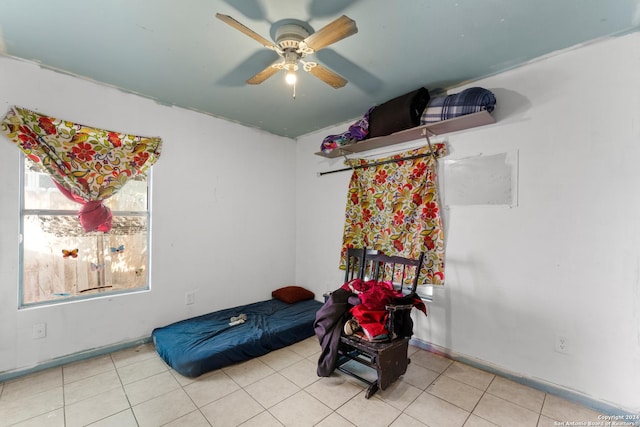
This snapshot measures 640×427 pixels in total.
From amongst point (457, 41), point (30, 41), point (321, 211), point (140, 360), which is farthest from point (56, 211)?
point (457, 41)

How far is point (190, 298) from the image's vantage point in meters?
2.87

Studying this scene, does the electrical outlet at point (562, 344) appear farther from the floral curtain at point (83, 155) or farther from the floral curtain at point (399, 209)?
the floral curtain at point (83, 155)

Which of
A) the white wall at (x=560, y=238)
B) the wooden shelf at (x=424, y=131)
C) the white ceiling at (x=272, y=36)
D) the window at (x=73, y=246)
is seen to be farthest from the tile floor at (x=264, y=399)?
the white ceiling at (x=272, y=36)

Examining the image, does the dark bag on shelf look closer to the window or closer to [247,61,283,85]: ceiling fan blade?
[247,61,283,85]: ceiling fan blade

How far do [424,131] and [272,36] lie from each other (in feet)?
4.76

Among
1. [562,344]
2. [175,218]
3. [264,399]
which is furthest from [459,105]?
[175,218]

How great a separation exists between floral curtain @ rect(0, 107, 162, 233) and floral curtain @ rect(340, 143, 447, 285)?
7.25ft

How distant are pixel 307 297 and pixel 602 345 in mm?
2710

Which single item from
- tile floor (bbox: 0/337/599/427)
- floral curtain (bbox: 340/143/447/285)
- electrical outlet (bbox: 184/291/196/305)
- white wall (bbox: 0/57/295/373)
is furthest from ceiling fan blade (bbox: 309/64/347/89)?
electrical outlet (bbox: 184/291/196/305)

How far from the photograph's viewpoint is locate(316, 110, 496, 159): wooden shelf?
207 centimetres

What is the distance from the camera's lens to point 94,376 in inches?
80.9

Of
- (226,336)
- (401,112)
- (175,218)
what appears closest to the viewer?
(401,112)

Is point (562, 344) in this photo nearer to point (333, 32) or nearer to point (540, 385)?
point (540, 385)

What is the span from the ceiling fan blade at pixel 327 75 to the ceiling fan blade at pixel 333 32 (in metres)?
0.15
